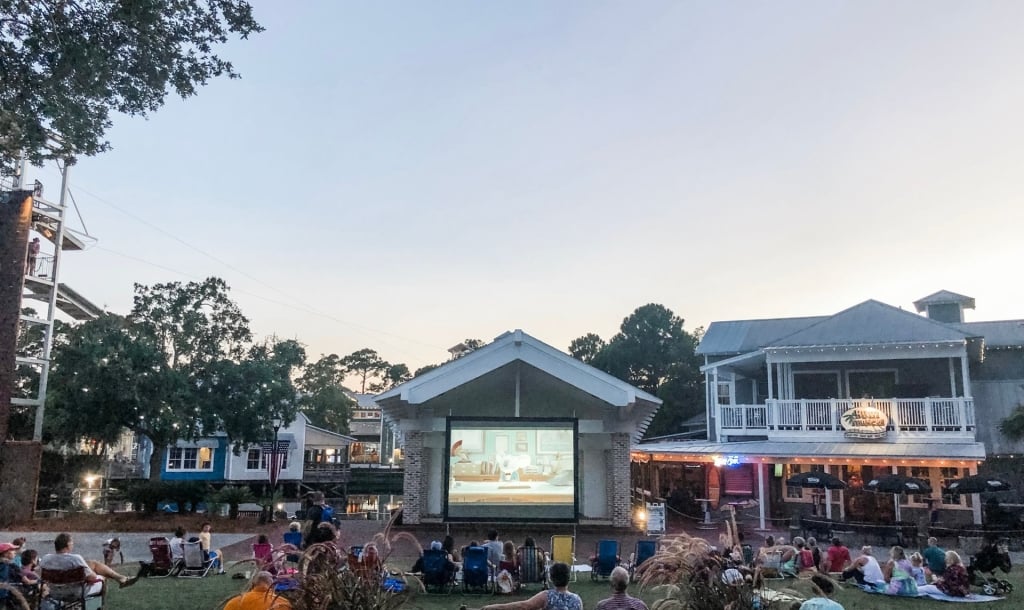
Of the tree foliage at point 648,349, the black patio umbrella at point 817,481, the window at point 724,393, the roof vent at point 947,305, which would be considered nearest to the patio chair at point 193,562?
the black patio umbrella at point 817,481

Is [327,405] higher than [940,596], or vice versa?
[327,405]

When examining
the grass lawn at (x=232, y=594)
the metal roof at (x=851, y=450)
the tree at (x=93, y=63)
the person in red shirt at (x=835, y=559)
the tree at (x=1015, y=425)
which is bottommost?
the grass lawn at (x=232, y=594)

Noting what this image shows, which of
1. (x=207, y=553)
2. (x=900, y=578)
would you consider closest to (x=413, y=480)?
(x=207, y=553)

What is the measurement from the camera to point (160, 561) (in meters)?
11.8

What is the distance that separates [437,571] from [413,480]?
880 cm

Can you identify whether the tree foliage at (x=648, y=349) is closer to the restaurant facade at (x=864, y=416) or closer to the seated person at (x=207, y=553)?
the restaurant facade at (x=864, y=416)

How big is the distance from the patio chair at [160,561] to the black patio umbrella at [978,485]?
18340 millimetres

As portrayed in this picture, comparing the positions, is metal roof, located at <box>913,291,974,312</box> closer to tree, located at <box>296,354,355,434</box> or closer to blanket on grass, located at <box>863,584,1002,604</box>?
blanket on grass, located at <box>863,584,1002,604</box>

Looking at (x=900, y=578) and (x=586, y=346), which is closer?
(x=900, y=578)

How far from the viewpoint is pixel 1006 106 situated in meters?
17.8

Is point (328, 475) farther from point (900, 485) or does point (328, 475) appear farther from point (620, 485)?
point (900, 485)

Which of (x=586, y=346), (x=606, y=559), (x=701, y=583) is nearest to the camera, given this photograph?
(x=701, y=583)

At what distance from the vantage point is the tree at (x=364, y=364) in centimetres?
9875

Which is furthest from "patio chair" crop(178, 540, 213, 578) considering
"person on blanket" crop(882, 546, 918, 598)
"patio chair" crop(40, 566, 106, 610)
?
"person on blanket" crop(882, 546, 918, 598)
